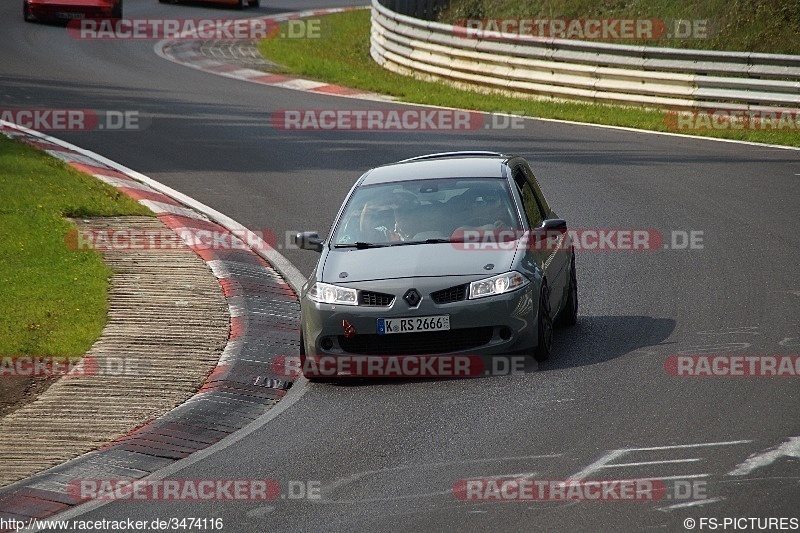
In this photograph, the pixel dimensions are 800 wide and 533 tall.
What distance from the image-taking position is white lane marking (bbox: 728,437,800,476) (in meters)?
7.39

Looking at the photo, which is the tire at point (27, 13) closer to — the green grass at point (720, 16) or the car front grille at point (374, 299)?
the green grass at point (720, 16)

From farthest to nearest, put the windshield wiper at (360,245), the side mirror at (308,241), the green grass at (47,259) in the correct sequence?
the green grass at (47,259), the side mirror at (308,241), the windshield wiper at (360,245)

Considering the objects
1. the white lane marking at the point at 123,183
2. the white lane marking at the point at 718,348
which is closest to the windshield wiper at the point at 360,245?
the white lane marking at the point at 718,348

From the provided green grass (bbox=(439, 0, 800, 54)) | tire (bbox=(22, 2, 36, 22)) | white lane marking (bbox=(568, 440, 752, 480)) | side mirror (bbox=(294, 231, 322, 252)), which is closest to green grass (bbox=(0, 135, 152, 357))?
side mirror (bbox=(294, 231, 322, 252))

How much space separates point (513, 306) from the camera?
9.96 m

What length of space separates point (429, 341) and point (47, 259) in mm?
5325

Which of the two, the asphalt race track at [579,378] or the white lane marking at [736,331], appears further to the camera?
the white lane marking at [736,331]

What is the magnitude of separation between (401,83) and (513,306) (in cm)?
1897

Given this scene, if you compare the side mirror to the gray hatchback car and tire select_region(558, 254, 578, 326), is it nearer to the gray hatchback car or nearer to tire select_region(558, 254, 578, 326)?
the gray hatchback car

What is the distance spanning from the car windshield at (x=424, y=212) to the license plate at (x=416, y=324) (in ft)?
3.42

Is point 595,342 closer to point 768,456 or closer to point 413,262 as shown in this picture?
point 413,262

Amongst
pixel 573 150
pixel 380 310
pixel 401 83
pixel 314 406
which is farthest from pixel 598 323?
pixel 401 83

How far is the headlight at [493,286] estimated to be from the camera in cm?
1003

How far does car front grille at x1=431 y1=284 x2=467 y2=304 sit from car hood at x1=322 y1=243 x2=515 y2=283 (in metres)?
0.14
